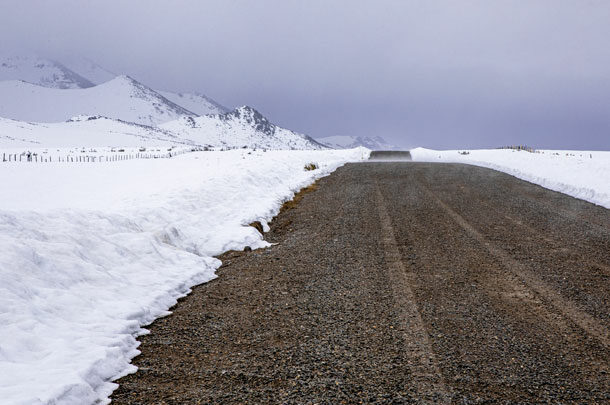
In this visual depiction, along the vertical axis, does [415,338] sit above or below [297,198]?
below

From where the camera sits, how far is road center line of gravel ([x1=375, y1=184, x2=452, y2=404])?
12.0ft

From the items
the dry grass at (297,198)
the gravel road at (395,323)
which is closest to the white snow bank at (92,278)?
the gravel road at (395,323)

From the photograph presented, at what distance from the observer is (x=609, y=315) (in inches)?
213

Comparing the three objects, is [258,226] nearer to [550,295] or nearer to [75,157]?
[550,295]

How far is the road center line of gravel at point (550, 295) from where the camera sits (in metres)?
4.94

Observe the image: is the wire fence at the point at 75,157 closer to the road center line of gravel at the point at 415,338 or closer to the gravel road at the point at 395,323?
the gravel road at the point at 395,323

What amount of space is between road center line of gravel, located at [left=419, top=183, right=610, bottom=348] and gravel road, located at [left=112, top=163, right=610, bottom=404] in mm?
28

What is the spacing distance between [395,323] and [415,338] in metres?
0.44

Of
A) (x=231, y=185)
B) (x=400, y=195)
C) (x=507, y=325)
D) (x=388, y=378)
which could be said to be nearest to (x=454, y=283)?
(x=507, y=325)

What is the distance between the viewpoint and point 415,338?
183 inches

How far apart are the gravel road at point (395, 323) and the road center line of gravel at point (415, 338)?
20 millimetres

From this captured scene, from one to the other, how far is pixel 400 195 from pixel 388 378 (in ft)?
38.8

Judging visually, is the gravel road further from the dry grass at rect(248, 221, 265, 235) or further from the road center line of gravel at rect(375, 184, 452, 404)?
the dry grass at rect(248, 221, 265, 235)

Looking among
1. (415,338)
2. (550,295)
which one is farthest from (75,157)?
(550,295)
